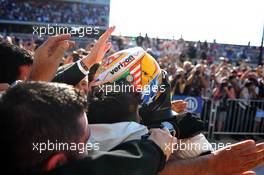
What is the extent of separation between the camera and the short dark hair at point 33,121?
96 centimetres

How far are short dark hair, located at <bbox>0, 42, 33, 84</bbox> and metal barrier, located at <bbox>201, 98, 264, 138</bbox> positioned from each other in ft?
17.7

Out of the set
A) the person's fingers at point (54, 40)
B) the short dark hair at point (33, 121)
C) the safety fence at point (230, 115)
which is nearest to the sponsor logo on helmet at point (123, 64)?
the person's fingers at point (54, 40)

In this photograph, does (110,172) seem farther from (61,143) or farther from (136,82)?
(136,82)

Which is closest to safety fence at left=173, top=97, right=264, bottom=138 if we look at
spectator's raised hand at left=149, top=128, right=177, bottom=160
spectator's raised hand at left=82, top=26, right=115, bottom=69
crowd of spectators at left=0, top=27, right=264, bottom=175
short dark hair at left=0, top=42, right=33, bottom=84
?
spectator's raised hand at left=82, top=26, right=115, bottom=69

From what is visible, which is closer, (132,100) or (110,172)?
(110,172)

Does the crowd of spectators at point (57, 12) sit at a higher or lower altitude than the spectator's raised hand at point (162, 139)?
higher

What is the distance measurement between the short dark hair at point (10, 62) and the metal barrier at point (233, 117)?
5402 millimetres

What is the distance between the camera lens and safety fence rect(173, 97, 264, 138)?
6941mm

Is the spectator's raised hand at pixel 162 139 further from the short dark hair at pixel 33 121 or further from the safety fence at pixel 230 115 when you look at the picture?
the safety fence at pixel 230 115

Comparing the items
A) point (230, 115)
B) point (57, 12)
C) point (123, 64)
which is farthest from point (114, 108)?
point (57, 12)

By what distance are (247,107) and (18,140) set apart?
670 centimetres

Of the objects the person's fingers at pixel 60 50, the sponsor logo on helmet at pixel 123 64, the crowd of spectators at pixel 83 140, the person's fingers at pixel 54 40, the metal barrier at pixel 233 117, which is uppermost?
the person's fingers at pixel 54 40

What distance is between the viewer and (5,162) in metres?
0.98

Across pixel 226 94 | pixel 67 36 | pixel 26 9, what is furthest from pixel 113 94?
pixel 26 9
